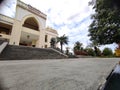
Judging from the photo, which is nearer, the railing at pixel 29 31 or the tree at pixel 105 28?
the tree at pixel 105 28

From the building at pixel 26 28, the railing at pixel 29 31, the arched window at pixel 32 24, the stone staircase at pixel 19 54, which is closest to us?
the stone staircase at pixel 19 54

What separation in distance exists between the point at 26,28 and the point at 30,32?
140 cm

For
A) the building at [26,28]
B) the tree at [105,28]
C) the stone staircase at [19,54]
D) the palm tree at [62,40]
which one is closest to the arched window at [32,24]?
the building at [26,28]

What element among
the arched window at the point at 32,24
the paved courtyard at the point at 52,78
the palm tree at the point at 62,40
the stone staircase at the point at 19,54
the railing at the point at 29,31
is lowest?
the paved courtyard at the point at 52,78

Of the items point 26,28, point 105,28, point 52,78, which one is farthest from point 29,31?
point 52,78

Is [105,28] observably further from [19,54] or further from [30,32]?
[30,32]

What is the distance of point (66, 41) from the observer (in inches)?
1505

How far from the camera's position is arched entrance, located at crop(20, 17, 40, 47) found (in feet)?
96.3

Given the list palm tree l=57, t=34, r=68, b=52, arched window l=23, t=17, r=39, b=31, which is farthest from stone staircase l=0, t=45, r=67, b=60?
palm tree l=57, t=34, r=68, b=52

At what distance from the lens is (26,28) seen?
95.2 feet

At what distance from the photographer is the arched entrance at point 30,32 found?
29361 millimetres

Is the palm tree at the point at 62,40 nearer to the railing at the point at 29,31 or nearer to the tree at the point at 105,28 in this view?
the railing at the point at 29,31

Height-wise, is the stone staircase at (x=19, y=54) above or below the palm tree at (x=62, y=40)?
below

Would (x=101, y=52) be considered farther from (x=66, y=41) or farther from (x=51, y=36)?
(x=51, y=36)
